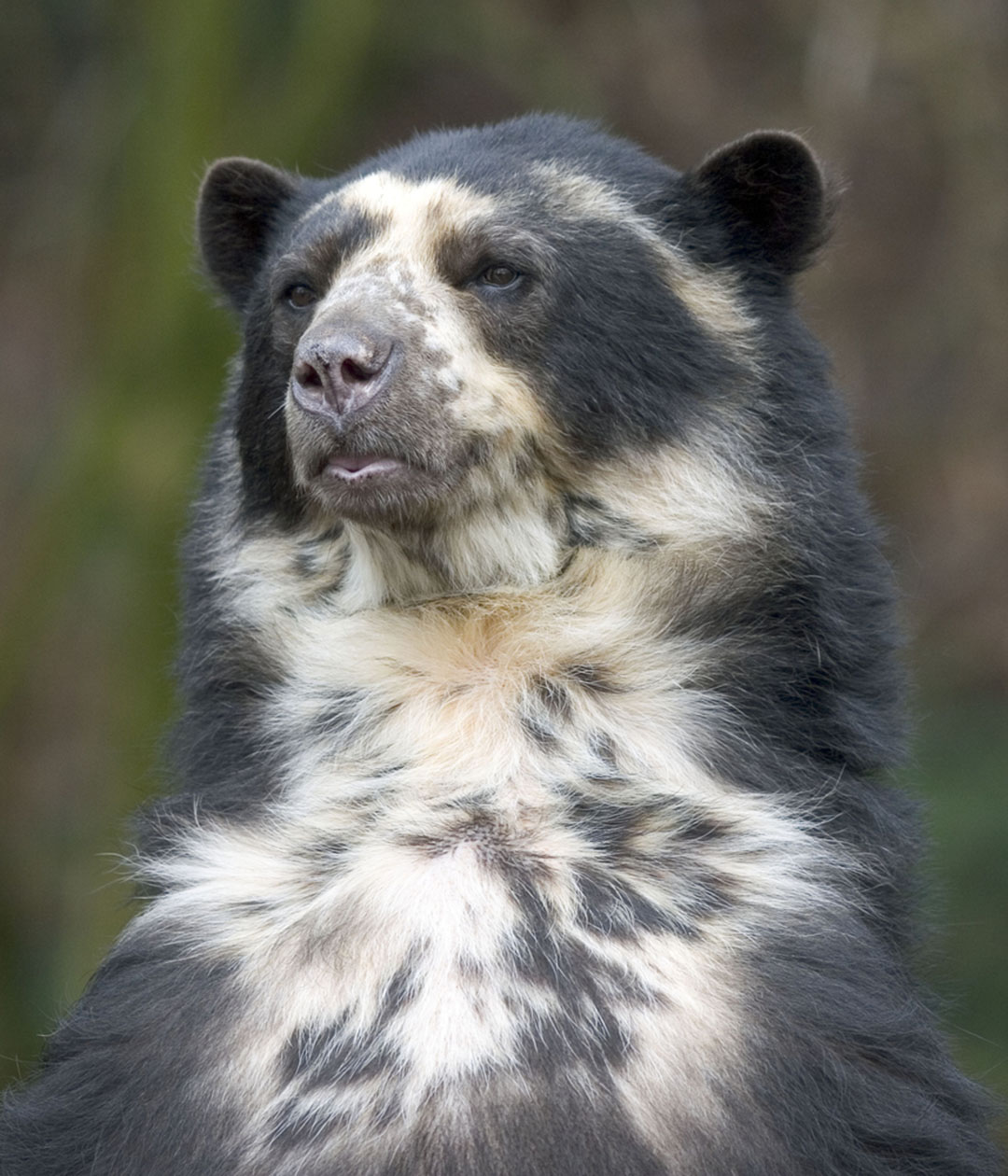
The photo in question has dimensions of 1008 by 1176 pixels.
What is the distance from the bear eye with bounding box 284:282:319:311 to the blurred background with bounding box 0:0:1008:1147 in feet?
16.9

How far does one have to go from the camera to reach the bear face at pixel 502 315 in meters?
5.40

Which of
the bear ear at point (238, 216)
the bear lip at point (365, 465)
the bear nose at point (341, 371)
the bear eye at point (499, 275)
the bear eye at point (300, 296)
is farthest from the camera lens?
the bear ear at point (238, 216)

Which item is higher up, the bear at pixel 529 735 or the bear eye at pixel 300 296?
the bear eye at pixel 300 296

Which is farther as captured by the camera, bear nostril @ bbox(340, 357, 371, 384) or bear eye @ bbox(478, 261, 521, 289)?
bear eye @ bbox(478, 261, 521, 289)

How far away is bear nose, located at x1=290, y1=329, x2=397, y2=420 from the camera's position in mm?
5281

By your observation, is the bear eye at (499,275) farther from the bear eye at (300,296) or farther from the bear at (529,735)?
the bear eye at (300,296)

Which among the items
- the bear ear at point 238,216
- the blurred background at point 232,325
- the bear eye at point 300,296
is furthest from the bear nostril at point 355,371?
the blurred background at point 232,325

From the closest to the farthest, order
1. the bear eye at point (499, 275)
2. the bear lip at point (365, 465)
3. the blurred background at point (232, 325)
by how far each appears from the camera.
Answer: the bear lip at point (365, 465) → the bear eye at point (499, 275) → the blurred background at point (232, 325)

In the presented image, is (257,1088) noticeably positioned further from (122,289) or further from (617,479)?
(122,289)

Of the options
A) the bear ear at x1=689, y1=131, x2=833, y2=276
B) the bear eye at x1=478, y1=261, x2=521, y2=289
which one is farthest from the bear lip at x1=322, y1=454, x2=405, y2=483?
the bear ear at x1=689, y1=131, x2=833, y2=276

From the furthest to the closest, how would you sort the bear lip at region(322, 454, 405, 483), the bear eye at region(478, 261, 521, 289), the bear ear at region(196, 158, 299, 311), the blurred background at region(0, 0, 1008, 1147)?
the blurred background at region(0, 0, 1008, 1147) < the bear ear at region(196, 158, 299, 311) < the bear eye at region(478, 261, 521, 289) < the bear lip at region(322, 454, 405, 483)

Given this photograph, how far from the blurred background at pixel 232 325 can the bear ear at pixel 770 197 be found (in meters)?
4.95

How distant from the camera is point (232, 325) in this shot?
1021cm

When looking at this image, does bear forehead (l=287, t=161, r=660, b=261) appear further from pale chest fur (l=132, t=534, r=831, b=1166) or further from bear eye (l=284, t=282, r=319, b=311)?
pale chest fur (l=132, t=534, r=831, b=1166)
